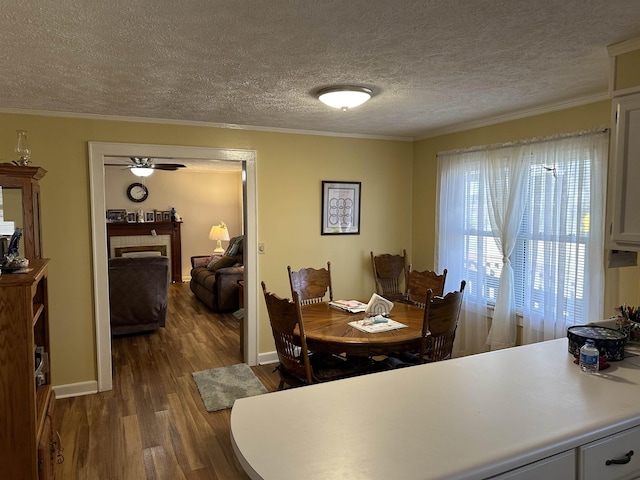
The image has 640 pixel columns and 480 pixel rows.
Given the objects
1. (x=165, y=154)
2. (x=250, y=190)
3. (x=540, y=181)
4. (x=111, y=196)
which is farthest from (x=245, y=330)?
(x=111, y=196)

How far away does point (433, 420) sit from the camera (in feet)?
4.53

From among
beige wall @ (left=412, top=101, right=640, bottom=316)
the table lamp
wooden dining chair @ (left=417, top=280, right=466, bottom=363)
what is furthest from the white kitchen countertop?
the table lamp

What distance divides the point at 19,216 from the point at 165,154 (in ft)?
4.53

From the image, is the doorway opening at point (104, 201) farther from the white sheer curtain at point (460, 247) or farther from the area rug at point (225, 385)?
the white sheer curtain at point (460, 247)

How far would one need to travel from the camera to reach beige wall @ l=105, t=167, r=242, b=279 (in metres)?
8.65

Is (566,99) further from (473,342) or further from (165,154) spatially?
(165,154)

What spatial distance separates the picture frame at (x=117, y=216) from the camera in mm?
8445

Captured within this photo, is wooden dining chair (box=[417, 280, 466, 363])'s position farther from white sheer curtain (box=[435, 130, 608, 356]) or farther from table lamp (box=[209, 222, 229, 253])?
table lamp (box=[209, 222, 229, 253])

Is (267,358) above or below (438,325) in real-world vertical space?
below

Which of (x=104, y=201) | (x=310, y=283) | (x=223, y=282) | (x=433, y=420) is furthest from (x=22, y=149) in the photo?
(x=223, y=282)

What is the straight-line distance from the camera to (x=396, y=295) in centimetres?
490

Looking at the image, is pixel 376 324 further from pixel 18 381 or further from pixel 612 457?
pixel 18 381

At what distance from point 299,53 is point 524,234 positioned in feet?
8.29

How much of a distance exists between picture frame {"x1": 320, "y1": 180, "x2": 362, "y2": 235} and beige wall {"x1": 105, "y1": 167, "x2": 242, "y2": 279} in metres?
5.18
